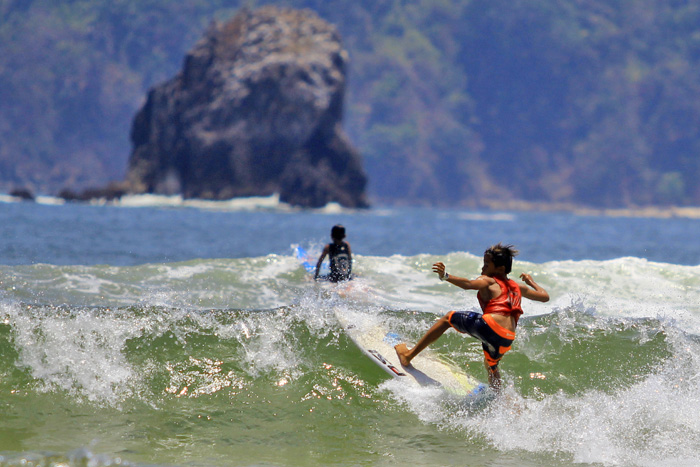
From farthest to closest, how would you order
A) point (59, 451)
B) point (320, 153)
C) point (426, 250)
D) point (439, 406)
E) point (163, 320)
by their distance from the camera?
point (320, 153) < point (426, 250) < point (163, 320) < point (439, 406) < point (59, 451)

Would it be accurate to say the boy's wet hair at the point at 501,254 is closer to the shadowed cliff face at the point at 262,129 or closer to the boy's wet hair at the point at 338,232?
the boy's wet hair at the point at 338,232

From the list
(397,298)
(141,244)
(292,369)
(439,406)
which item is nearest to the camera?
(439,406)

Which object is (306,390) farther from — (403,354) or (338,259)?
(338,259)

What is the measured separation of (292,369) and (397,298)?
5354 millimetres

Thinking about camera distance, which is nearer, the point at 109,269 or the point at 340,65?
the point at 109,269

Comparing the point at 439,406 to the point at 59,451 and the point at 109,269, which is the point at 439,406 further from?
the point at 109,269

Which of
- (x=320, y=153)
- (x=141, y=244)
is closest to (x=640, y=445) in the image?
(x=141, y=244)

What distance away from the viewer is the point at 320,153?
3999 inches

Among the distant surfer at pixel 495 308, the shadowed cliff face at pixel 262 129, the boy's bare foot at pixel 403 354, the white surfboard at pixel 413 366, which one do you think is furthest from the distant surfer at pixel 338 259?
the shadowed cliff face at pixel 262 129

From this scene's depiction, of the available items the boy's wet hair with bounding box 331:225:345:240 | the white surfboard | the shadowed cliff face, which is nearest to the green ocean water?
the white surfboard

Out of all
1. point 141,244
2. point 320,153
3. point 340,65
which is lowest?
point 141,244

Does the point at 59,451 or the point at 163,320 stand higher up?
the point at 163,320

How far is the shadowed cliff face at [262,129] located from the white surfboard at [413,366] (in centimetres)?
8985

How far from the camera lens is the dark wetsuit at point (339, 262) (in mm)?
12547
